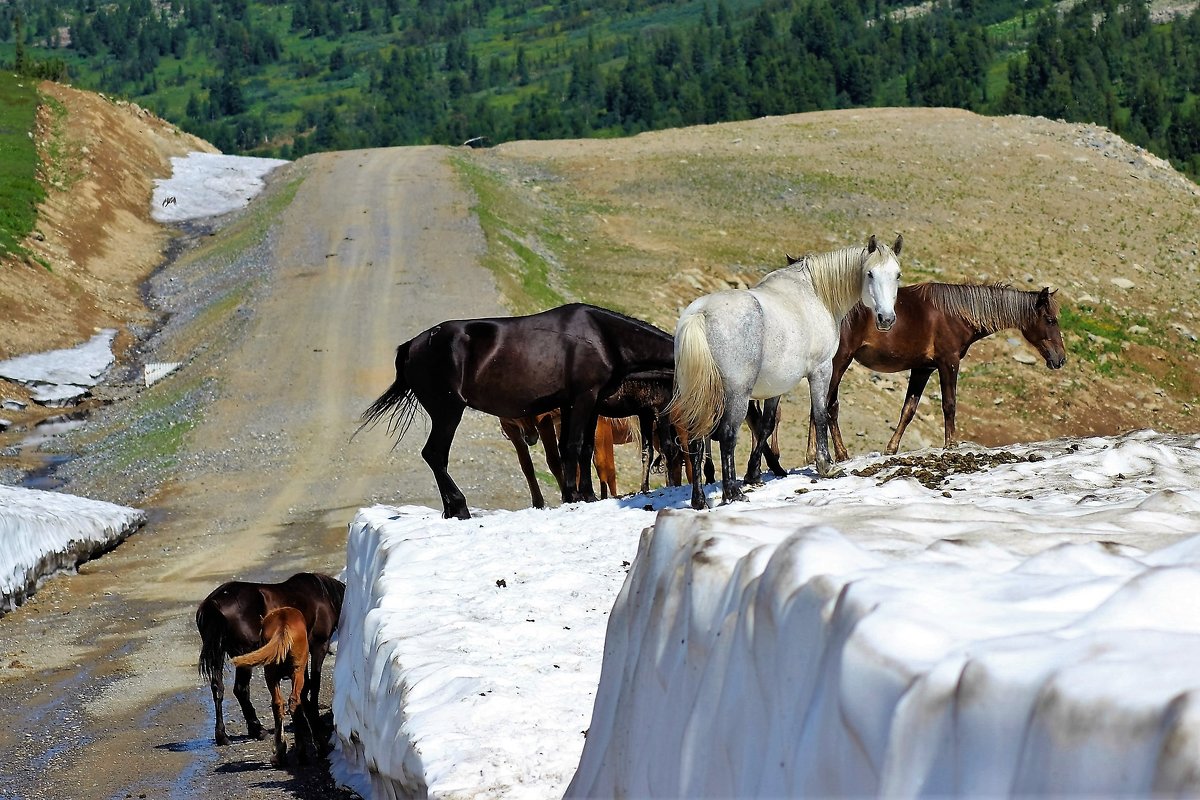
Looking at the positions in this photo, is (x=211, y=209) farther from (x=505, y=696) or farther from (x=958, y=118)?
(x=505, y=696)

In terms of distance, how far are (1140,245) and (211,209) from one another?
111 feet

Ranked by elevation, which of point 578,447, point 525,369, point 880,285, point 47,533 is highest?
point 880,285

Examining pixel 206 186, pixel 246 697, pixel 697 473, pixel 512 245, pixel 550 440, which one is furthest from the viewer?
pixel 206 186

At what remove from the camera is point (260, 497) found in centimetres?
2558

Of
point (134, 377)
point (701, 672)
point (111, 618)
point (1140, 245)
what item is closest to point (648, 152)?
point (1140, 245)

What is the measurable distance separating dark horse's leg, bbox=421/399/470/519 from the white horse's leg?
340cm

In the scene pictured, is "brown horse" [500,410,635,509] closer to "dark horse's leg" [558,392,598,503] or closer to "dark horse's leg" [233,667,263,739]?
"dark horse's leg" [558,392,598,503]

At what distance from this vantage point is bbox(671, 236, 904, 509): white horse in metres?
12.4

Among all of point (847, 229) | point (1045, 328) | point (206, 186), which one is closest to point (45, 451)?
point (1045, 328)

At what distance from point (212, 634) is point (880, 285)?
6.79 metres

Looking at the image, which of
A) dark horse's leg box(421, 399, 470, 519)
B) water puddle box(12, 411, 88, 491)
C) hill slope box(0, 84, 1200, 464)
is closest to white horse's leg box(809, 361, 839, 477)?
dark horse's leg box(421, 399, 470, 519)

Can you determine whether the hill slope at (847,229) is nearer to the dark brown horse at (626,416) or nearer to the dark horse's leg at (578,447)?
the dark brown horse at (626,416)

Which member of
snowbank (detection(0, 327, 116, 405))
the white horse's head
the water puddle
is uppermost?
the white horse's head

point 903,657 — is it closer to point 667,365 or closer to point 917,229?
point 667,365
